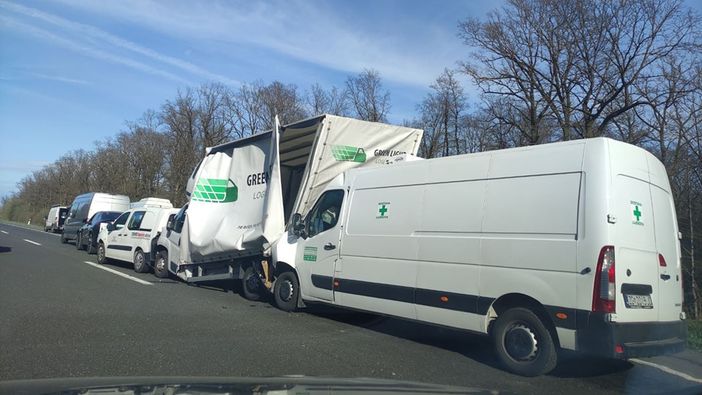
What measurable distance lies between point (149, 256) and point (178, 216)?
105 inches

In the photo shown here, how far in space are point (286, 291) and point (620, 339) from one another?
223 inches

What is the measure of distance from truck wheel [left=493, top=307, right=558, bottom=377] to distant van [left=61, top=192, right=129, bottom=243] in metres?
25.4

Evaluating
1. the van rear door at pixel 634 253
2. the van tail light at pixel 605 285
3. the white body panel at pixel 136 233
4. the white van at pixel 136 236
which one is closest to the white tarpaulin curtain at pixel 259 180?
the white van at pixel 136 236

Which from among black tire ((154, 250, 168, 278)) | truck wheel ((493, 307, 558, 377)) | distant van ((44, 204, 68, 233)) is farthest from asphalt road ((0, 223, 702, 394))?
distant van ((44, 204, 68, 233))

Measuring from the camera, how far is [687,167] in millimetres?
21219

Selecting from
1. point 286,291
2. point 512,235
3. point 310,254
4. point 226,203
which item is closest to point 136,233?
point 226,203

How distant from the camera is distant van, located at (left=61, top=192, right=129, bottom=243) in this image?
28.0 m

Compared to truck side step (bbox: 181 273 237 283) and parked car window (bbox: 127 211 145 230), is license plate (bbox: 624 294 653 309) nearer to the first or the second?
truck side step (bbox: 181 273 237 283)

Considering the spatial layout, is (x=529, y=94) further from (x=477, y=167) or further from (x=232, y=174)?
(x=477, y=167)

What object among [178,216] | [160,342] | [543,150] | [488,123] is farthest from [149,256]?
[488,123]

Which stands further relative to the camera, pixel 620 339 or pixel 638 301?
pixel 638 301

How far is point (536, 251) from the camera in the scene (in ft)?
20.1

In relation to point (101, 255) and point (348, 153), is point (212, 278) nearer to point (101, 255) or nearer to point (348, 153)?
point (348, 153)

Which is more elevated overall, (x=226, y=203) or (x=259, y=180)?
(x=259, y=180)
